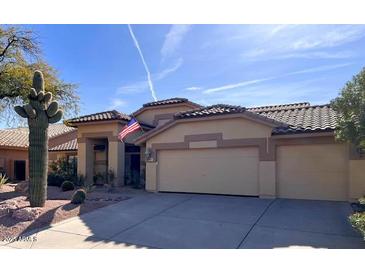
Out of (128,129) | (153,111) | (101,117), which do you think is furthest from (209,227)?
(153,111)

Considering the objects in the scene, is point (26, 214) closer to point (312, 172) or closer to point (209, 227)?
point (209, 227)

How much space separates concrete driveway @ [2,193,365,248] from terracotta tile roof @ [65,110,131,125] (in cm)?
722

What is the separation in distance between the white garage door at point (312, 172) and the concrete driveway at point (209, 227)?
0.54 meters

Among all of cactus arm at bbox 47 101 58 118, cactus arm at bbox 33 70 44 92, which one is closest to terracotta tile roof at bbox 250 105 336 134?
cactus arm at bbox 47 101 58 118

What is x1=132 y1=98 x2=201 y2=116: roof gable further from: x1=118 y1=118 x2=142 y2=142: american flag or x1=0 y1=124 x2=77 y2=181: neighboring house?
x1=0 y1=124 x2=77 y2=181: neighboring house

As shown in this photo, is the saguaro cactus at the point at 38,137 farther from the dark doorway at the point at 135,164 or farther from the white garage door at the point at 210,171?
the dark doorway at the point at 135,164

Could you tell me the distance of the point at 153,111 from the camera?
1948cm

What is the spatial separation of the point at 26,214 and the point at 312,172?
10648 millimetres

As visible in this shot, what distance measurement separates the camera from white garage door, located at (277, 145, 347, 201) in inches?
426

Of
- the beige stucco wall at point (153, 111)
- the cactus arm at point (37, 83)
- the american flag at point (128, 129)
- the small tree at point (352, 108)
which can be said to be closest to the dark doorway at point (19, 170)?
the beige stucco wall at point (153, 111)

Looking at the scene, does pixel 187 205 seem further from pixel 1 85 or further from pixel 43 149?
pixel 1 85

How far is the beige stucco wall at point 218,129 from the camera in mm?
12164

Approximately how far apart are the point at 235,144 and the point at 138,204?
16.6ft

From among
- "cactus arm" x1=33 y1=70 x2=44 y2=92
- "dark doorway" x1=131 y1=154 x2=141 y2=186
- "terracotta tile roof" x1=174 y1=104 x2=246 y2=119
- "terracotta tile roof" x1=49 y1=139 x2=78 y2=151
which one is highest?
"cactus arm" x1=33 y1=70 x2=44 y2=92
